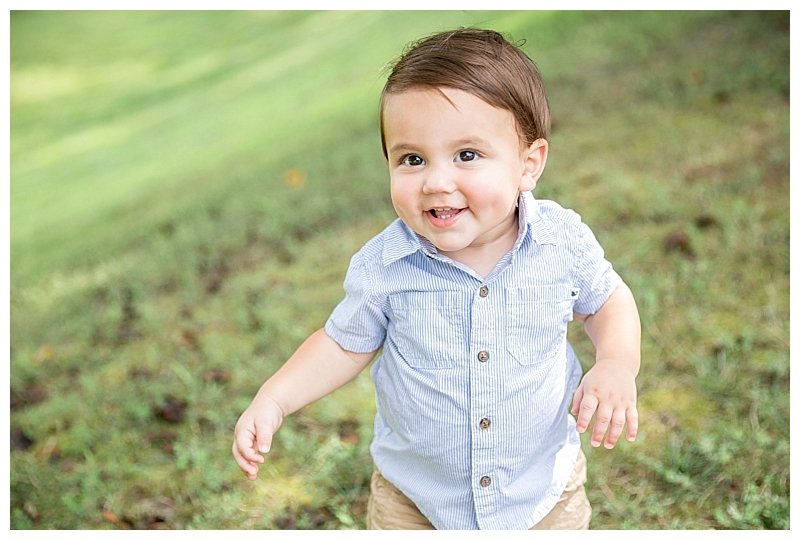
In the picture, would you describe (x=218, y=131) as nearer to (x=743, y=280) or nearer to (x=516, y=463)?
(x=743, y=280)

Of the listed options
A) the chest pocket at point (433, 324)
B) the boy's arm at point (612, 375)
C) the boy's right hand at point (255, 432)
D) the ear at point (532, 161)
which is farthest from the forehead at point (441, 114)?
the boy's right hand at point (255, 432)

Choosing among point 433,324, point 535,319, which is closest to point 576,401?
point 535,319

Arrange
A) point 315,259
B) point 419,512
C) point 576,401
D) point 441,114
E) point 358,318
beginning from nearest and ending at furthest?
point 441,114
point 576,401
point 358,318
point 419,512
point 315,259

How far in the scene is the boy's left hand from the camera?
183 centimetres

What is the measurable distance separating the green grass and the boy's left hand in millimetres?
Result: 729

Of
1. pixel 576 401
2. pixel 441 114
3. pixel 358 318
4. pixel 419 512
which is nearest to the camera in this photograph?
pixel 441 114

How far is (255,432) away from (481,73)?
0.79 meters

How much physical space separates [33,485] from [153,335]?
1.01m

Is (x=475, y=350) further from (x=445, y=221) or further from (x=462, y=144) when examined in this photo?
(x=462, y=144)

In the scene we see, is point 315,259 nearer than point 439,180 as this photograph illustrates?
No

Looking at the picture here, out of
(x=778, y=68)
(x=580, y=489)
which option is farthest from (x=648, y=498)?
(x=778, y=68)

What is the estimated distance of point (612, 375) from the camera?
190 cm

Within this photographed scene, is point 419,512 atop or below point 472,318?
below

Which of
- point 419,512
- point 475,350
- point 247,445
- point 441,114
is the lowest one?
point 419,512
